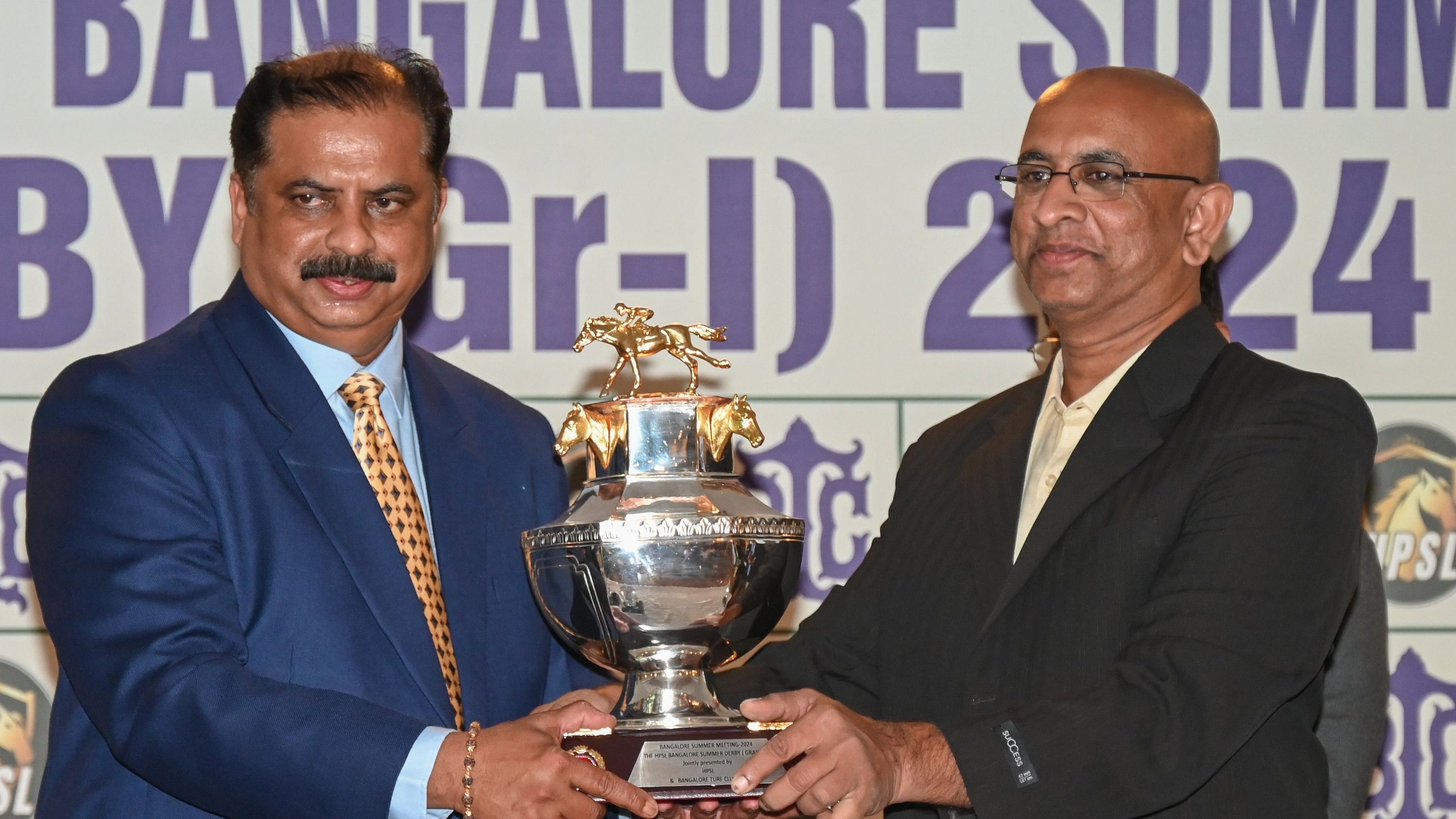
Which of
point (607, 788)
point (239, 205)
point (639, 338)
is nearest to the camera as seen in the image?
point (607, 788)

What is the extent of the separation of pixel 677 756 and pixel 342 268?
93 cm

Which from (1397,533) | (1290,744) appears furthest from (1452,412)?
(1290,744)

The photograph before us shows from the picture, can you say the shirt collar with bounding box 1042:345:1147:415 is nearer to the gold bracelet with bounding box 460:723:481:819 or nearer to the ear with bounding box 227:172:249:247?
the gold bracelet with bounding box 460:723:481:819

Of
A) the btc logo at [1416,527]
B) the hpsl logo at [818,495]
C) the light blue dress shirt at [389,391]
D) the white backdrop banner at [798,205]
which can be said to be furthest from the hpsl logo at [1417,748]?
the light blue dress shirt at [389,391]

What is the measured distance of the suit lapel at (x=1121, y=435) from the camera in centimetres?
261

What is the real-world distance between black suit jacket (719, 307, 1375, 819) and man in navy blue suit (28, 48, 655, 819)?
0.63 metres

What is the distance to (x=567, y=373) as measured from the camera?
3.94 metres

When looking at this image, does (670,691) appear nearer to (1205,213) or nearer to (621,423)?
(621,423)

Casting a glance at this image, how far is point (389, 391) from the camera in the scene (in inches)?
110

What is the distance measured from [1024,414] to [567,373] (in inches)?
52.1

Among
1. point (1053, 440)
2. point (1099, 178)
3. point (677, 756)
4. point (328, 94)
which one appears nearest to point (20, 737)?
point (328, 94)

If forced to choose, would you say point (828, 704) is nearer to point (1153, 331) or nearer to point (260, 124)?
point (1153, 331)

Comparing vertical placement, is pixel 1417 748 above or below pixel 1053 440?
below

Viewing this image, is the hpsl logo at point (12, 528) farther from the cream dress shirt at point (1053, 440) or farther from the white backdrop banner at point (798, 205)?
the cream dress shirt at point (1053, 440)
